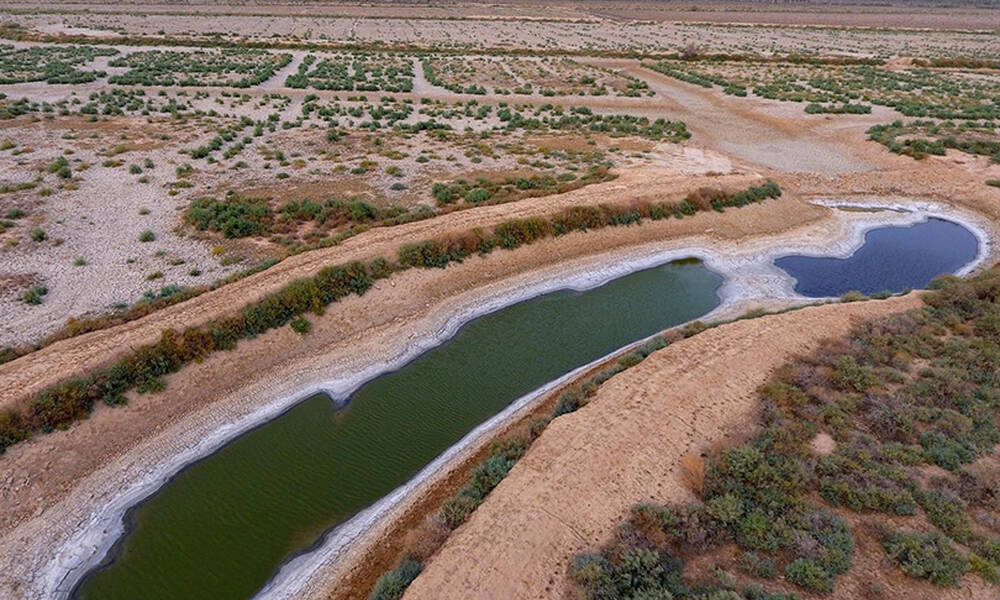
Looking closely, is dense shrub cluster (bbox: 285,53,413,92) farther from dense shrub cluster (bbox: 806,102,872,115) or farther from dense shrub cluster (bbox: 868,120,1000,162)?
dense shrub cluster (bbox: 868,120,1000,162)

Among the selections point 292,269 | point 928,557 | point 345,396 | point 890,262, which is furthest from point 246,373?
point 890,262

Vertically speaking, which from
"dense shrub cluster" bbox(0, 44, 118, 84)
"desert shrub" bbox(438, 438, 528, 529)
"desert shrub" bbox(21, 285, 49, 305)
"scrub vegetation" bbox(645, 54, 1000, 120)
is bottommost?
"desert shrub" bbox(438, 438, 528, 529)

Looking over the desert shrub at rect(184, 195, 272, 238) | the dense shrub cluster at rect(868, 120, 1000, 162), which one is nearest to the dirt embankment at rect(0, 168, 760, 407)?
the desert shrub at rect(184, 195, 272, 238)

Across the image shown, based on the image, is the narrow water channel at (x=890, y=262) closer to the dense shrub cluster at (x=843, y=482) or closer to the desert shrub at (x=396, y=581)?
the dense shrub cluster at (x=843, y=482)

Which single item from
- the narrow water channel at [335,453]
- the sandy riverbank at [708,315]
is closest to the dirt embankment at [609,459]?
the sandy riverbank at [708,315]

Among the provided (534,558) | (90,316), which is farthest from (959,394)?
(90,316)

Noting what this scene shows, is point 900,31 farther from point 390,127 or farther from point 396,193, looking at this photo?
point 396,193
